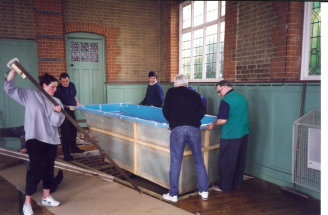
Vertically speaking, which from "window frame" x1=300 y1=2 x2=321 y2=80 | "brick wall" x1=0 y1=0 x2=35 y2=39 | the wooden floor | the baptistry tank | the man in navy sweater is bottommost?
the wooden floor

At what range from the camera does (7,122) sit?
630 cm

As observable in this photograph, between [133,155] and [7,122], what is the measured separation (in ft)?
13.6

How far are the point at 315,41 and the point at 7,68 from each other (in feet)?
20.9

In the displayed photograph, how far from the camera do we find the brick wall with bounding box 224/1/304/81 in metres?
3.78

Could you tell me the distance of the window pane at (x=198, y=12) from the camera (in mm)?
6472

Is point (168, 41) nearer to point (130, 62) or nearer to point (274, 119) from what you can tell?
point (130, 62)

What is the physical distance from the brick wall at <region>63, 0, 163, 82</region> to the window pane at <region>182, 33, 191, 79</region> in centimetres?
102

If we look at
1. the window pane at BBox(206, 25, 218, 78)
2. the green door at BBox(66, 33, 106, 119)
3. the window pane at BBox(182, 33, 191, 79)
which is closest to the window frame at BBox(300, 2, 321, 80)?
the window pane at BBox(206, 25, 218, 78)

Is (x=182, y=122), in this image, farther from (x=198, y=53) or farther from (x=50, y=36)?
(x=50, y=36)

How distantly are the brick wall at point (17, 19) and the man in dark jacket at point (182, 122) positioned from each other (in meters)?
4.97

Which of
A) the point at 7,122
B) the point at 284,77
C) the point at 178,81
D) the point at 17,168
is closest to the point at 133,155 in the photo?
the point at 178,81

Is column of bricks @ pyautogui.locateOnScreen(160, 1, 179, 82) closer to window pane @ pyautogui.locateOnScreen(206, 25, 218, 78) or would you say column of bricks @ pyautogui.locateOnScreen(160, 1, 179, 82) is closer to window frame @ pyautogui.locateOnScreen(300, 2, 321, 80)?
window pane @ pyautogui.locateOnScreen(206, 25, 218, 78)

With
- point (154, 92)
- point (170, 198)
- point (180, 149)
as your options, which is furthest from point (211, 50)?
point (170, 198)

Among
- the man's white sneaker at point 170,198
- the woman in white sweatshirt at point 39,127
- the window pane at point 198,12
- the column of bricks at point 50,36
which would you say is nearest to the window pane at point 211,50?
the window pane at point 198,12
